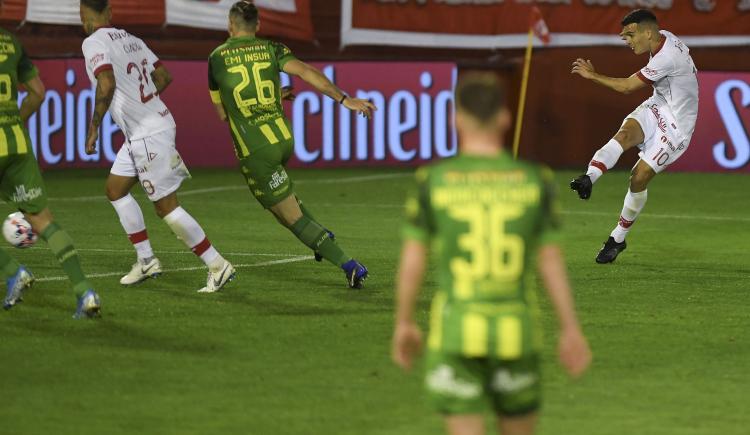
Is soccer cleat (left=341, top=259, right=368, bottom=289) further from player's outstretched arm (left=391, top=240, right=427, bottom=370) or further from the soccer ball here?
player's outstretched arm (left=391, top=240, right=427, bottom=370)

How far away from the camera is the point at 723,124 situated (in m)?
20.9

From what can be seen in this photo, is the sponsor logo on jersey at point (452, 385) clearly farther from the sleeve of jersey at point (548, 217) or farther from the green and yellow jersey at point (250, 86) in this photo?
the green and yellow jersey at point (250, 86)

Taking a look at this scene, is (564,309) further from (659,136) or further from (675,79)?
(675,79)

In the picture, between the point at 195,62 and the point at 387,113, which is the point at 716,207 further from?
the point at 195,62

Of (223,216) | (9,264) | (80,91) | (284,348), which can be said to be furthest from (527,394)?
(80,91)

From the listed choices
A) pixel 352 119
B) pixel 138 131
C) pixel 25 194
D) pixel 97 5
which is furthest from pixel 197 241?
pixel 352 119

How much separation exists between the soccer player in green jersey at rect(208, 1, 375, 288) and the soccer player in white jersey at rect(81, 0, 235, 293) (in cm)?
45

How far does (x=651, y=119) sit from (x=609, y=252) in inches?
46.4

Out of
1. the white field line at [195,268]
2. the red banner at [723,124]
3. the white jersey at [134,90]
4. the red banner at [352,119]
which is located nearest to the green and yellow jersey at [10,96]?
the white jersey at [134,90]

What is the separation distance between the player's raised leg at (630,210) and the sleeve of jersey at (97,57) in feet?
14.4

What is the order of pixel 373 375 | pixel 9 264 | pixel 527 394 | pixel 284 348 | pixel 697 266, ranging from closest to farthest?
pixel 527 394, pixel 373 375, pixel 284 348, pixel 9 264, pixel 697 266

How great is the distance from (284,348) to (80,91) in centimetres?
1233

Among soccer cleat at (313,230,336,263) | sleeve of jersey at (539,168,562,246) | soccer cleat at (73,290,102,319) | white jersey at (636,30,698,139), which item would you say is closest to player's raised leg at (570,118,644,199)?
white jersey at (636,30,698,139)

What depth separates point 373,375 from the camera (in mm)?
7844
